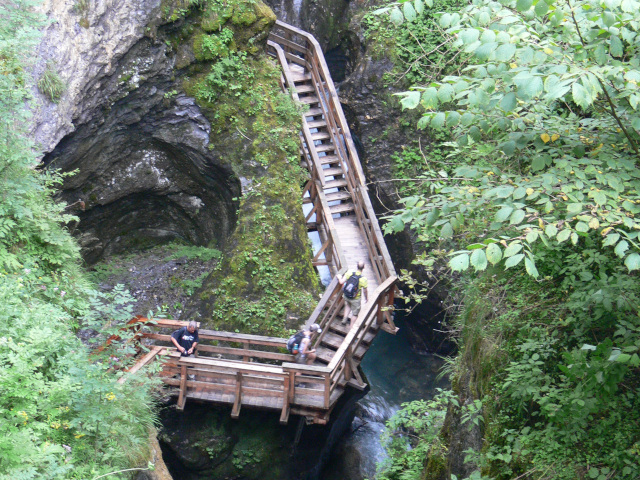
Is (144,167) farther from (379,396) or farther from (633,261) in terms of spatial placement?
(633,261)

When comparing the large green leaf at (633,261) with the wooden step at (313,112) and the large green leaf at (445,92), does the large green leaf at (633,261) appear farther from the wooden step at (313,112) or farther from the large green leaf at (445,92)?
the wooden step at (313,112)

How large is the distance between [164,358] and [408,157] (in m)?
9.66

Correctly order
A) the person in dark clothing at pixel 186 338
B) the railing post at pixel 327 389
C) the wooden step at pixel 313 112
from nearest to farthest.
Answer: the railing post at pixel 327 389 → the person in dark clothing at pixel 186 338 → the wooden step at pixel 313 112

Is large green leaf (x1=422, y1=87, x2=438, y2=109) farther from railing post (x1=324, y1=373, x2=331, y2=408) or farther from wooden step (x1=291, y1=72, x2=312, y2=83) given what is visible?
wooden step (x1=291, y1=72, x2=312, y2=83)

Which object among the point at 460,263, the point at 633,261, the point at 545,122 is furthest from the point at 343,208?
the point at 633,261

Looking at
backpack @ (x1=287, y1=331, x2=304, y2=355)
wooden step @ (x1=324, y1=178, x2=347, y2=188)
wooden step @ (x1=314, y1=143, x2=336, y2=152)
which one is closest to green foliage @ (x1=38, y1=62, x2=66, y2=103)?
wooden step @ (x1=314, y1=143, x2=336, y2=152)

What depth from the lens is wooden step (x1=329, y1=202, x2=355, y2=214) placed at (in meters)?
13.4

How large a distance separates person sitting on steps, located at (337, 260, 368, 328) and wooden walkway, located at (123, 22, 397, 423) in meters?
0.16

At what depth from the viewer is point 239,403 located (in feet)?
32.2

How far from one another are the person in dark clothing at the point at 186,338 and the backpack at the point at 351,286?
3069mm

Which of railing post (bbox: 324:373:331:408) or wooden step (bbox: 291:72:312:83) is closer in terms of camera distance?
railing post (bbox: 324:373:331:408)

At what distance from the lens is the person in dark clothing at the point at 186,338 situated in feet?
32.6

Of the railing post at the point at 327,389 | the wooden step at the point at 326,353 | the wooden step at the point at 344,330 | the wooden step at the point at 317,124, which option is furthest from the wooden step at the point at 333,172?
the railing post at the point at 327,389

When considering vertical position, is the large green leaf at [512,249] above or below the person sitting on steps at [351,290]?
above
